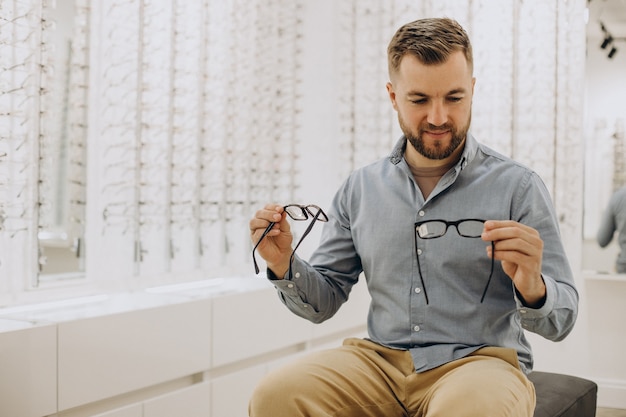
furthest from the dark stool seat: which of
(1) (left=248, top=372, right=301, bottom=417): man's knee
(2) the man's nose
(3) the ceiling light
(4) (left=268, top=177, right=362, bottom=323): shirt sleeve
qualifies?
(3) the ceiling light

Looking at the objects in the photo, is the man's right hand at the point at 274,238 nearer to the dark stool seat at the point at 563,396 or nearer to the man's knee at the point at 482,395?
the man's knee at the point at 482,395

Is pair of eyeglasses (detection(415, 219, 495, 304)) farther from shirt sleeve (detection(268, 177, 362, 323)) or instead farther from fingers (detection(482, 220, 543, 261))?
shirt sleeve (detection(268, 177, 362, 323))

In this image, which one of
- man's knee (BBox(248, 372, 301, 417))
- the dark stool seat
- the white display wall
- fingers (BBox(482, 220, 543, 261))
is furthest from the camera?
the white display wall

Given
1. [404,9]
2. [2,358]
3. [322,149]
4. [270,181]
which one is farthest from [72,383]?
[404,9]

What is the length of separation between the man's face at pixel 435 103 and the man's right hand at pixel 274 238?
40 cm

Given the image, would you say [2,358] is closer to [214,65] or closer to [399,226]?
[399,226]

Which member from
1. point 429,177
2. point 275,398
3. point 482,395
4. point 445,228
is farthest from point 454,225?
point 275,398

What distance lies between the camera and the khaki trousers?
1.60m

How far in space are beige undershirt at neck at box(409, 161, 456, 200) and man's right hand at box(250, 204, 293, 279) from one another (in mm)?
389

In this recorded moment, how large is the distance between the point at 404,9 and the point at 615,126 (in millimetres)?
1338

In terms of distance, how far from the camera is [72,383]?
2561 millimetres

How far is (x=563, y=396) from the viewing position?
7.97 feet

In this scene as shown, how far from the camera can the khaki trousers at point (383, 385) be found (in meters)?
1.60

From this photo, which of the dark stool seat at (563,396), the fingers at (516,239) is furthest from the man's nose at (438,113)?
the dark stool seat at (563,396)
